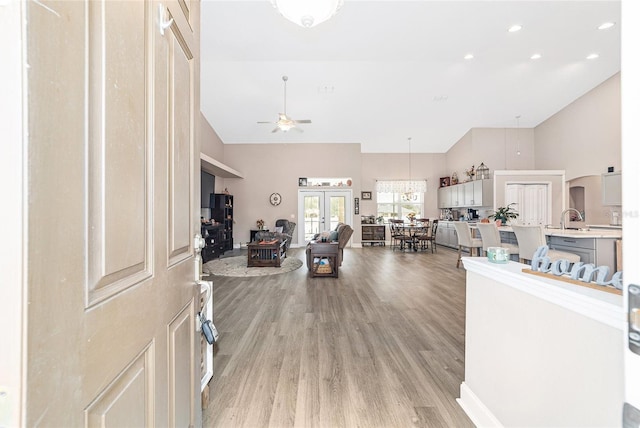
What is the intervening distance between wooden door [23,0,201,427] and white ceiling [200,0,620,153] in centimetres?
219

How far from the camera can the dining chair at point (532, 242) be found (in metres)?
3.32

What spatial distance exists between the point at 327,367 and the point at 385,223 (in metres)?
7.90

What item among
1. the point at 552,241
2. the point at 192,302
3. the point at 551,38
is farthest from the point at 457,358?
the point at 551,38

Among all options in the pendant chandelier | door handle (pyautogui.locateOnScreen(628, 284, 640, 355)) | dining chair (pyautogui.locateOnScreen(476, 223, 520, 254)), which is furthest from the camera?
the pendant chandelier

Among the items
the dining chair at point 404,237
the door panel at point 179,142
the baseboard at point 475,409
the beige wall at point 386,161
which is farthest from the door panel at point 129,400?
the dining chair at point 404,237

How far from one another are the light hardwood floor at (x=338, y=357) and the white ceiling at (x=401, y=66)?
2.81m

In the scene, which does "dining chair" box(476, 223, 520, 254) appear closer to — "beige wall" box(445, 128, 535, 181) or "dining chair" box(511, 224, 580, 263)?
"dining chair" box(511, 224, 580, 263)

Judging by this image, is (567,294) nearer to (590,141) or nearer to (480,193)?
(480,193)

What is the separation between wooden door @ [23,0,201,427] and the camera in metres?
0.39

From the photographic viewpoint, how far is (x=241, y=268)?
209 inches

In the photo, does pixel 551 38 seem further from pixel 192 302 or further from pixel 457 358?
pixel 192 302

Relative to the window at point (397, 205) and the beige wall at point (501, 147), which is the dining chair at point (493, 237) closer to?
the beige wall at point (501, 147)

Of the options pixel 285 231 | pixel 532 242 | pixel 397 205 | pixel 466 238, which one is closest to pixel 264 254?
pixel 285 231

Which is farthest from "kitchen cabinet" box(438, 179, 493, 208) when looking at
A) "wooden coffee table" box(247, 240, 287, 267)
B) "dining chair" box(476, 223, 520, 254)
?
"wooden coffee table" box(247, 240, 287, 267)
